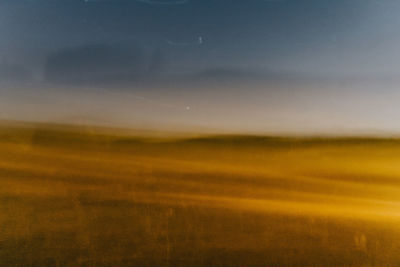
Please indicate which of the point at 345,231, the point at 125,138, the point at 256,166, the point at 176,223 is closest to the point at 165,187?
the point at 176,223

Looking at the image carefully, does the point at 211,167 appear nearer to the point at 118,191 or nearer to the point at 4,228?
the point at 118,191

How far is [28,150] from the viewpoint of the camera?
267 centimetres

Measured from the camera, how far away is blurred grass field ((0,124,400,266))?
258 cm

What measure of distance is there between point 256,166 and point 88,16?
4.68 feet

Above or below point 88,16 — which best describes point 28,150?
below

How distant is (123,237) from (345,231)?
4.61ft

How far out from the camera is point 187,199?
8.70 feet

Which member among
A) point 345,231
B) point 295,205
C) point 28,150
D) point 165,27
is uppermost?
point 165,27

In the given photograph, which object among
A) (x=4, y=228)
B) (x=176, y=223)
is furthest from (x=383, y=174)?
(x=4, y=228)

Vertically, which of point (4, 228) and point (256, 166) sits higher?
point (256, 166)

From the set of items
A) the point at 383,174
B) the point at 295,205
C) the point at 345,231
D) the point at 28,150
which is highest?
the point at 28,150

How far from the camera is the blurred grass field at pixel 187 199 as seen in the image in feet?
8.45

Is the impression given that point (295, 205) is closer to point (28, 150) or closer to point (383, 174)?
point (383, 174)

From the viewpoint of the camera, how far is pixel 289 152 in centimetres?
259
